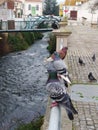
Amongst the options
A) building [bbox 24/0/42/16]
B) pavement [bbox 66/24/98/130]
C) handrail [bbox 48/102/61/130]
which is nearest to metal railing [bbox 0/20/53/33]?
pavement [bbox 66/24/98/130]

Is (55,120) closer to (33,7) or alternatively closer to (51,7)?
(51,7)

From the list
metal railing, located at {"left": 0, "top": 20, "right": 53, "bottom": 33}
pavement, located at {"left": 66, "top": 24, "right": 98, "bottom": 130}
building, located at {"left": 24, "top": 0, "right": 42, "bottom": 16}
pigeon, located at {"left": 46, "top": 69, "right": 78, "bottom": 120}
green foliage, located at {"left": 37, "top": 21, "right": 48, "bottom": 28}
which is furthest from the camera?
building, located at {"left": 24, "top": 0, "right": 42, "bottom": 16}

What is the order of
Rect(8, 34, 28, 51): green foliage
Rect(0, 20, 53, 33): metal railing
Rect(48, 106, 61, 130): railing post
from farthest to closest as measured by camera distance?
Rect(8, 34, 28, 51): green foliage, Rect(0, 20, 53, 33): metal railing, Rect(48, 106, 61, 130): railing post

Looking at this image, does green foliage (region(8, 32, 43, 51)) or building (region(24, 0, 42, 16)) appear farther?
building (region(24, 0, 42, 16))

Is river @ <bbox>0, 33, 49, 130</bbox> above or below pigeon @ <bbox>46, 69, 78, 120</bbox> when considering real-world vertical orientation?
below

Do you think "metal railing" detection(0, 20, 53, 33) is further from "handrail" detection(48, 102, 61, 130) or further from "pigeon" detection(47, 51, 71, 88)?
"handrail" detection(48, 102, 61, 130)

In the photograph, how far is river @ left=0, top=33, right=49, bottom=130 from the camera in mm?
12445

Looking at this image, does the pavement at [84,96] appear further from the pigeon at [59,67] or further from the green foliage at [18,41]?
the green foliage at [18,41]

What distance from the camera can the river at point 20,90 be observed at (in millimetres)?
12445

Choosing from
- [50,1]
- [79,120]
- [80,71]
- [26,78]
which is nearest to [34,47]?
[26,78]

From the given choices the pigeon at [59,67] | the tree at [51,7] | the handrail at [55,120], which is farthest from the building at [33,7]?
the handrail at [55,120]

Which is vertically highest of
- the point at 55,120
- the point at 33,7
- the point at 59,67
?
the point at 59,67

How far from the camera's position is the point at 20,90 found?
666 inches

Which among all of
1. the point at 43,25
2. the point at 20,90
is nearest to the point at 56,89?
the point at 20,90
